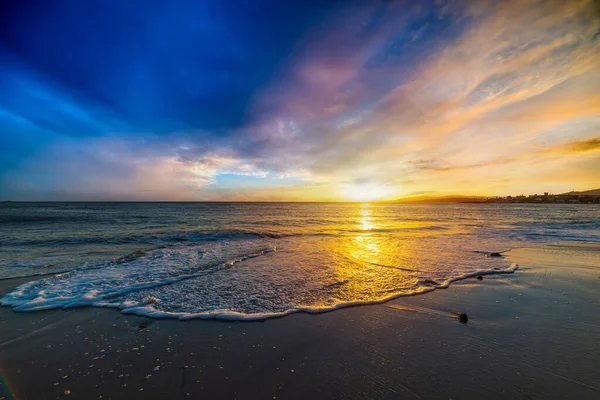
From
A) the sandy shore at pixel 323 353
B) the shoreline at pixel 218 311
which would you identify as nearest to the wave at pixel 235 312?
the shoreline at pixel 218 311

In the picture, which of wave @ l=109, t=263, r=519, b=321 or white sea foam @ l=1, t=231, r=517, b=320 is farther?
white sea foam @ l=1, t=231, r=517, b=320

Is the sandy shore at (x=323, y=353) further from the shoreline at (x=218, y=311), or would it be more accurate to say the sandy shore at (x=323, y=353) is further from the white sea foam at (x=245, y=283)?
the white sea foam at (x=245, y=283)

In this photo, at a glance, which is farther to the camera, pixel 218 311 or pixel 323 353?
pixel 218 311

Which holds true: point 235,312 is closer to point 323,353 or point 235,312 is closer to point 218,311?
point 218,311

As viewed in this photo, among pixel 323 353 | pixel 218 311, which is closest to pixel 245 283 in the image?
pixel 218 311

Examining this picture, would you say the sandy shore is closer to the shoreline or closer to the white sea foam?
the shoreline

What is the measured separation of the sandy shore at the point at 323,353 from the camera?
344 cm

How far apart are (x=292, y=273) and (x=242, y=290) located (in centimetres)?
242

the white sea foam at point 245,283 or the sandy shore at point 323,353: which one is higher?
the sandy shore at point 323,353

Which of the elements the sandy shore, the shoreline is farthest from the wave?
the sandy shore

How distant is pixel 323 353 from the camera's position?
4273mm

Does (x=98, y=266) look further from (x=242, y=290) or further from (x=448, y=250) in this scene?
(x=448, y=250)

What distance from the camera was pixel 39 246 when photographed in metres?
15.8

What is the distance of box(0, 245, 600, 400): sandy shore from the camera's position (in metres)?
3.44
